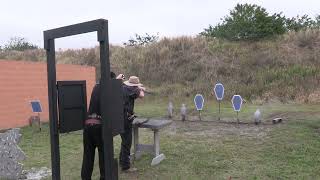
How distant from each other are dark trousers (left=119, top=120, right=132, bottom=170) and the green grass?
24 cm

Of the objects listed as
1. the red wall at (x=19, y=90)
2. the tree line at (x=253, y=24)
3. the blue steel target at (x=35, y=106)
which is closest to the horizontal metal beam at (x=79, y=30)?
the blue steel target at (x=35, y=106)

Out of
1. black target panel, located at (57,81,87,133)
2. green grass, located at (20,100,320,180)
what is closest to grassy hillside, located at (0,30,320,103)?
green grass, located at (20,100,320,180)

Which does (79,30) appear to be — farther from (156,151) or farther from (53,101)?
(156,151)

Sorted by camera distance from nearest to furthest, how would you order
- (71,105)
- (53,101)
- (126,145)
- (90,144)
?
(53,101)
(71,105)
(90,144)
(126,145)

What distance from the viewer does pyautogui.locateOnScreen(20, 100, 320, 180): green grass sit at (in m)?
7.48

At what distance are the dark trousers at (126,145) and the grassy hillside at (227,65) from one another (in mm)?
11740

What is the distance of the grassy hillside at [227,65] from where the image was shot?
2077 centimetres

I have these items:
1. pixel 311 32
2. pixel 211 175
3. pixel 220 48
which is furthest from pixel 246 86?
pixel 211 175

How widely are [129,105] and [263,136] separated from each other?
3.84 metres

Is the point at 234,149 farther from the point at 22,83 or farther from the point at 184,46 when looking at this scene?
the point at 184,46

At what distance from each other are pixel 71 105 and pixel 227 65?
19.4m

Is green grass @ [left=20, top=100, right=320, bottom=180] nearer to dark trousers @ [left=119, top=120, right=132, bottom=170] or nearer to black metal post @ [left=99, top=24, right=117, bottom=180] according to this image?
dark trousers @ [left=119, top=120, right=132, bottom=170]

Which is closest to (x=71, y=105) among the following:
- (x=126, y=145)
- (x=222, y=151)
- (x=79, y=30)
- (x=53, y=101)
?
(x=53, y=101)

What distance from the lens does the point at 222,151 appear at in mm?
8797
